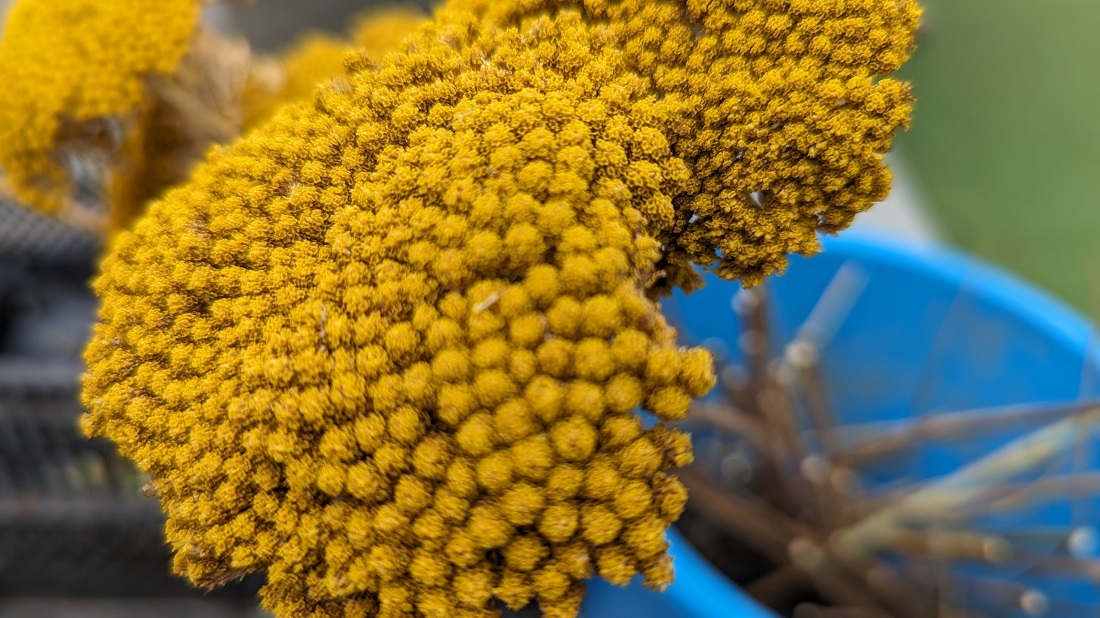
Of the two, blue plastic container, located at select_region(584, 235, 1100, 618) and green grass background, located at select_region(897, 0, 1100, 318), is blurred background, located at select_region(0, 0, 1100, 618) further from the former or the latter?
blue plastic container, located at select_region(584, 235, 1100, 618)

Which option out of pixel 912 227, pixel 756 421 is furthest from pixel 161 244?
pixel 912 227

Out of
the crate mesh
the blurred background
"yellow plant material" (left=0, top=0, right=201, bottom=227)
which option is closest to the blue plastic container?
the blurred background

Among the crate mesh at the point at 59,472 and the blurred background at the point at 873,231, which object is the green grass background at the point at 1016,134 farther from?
the crate mesh at the point at 59,472

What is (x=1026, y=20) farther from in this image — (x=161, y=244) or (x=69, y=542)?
(x=69, y=542)

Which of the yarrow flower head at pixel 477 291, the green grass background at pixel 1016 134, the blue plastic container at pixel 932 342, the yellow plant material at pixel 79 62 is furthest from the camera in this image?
the green grass background at pixel 1016 134

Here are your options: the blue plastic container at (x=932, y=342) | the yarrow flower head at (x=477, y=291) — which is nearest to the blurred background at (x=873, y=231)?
the blue plastic container at (x=932, y=342)

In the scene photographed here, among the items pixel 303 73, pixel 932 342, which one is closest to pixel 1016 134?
pixel 932 342
